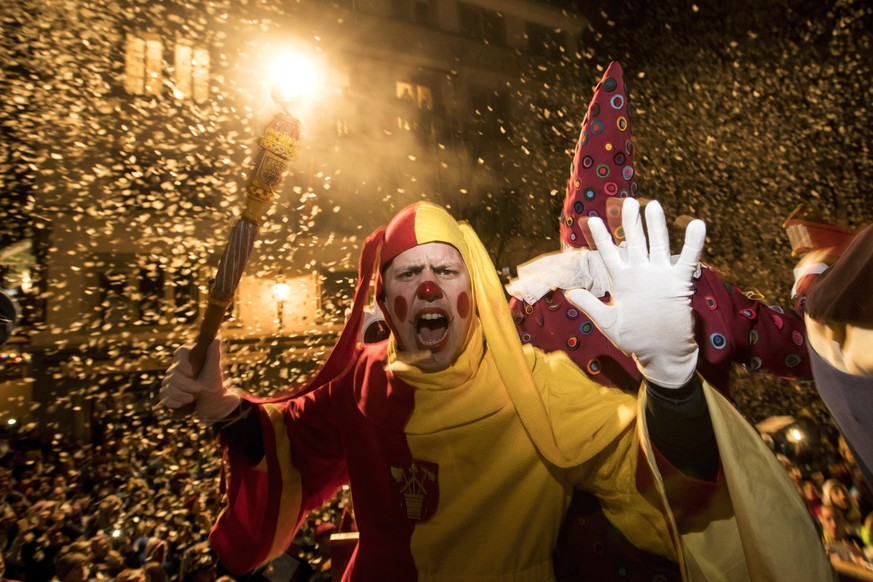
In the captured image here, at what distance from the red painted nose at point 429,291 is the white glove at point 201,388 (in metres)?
0.81

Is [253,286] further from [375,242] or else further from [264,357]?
[375,242]

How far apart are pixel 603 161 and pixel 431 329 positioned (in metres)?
1.32

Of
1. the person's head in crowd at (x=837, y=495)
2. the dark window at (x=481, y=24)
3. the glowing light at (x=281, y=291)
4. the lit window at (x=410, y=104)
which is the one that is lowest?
the person's head in crowd at (x=837, y=495)

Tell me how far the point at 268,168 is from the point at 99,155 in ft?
43.9

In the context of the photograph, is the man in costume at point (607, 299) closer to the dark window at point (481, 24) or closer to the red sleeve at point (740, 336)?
the red sleeve at point (740, 336)

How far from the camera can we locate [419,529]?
6.09ft

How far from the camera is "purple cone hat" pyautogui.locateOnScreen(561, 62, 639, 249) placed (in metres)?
2.51

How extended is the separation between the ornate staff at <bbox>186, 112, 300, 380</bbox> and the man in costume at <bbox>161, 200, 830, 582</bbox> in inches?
10.4

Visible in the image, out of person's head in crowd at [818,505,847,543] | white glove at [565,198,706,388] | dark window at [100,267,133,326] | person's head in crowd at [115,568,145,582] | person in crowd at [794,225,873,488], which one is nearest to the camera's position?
white glove at [565,198,706,388]

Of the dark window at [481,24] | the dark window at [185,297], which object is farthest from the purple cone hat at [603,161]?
the dark window at [481,24]

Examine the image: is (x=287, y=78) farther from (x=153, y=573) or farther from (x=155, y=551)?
(x=155, y=551)

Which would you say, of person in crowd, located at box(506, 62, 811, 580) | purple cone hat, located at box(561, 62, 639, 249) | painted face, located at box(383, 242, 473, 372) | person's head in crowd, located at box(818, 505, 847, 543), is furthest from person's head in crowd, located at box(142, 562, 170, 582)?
person's head in crowd, located at box(818, 505, 847, 543)

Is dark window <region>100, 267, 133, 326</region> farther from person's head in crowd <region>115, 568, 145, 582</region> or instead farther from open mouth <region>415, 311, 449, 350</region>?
open mouth <region>415, 311, 449, 350</region>

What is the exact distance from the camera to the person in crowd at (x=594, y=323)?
6.38 ft
